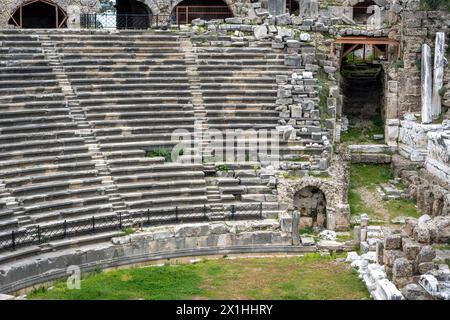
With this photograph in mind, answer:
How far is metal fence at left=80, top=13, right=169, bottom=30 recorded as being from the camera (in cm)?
3506

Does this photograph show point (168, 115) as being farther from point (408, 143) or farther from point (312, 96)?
point (408, 143)

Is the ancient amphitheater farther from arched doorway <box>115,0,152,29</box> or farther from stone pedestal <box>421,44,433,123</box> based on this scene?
arched doorway <box>115,0,152,29</box>

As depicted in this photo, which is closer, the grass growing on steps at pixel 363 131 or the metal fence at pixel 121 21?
the grass growing on steps at pixel 363 131

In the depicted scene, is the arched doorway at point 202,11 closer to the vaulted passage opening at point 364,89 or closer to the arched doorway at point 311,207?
the vaulted passage opening at point 364,89

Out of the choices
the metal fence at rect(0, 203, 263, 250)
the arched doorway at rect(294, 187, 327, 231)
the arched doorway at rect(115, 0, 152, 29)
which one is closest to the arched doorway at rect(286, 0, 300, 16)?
the arched doorway at rect(115, 0, 152, 29)

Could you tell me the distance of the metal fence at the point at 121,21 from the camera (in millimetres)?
35062

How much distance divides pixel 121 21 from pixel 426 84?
1503 centimetres

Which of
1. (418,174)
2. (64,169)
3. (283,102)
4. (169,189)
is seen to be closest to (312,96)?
(283,102)

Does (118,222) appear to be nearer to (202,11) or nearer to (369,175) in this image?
(369,175)

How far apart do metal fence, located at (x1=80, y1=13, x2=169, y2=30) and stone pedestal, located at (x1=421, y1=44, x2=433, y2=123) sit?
1011cm

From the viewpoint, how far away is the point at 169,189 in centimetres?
2541

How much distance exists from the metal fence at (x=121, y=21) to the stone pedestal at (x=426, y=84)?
10.1 meters

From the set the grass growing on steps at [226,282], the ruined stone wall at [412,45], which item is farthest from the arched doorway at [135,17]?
the grass growing on steps at [226,282]

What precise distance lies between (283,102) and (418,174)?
5.35 m
